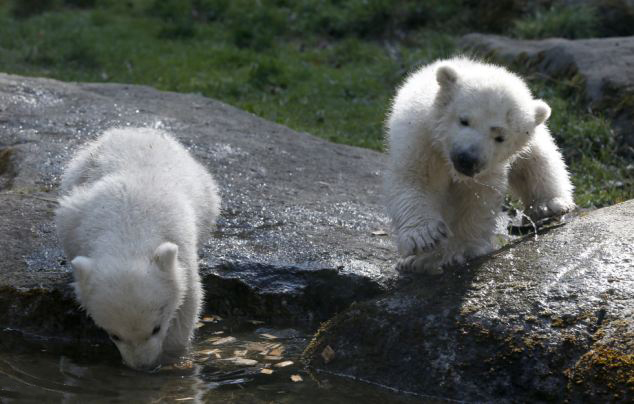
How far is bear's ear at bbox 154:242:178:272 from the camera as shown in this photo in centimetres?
502

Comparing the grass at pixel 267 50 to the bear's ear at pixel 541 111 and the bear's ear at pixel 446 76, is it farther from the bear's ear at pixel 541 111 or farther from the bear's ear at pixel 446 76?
the bear's ear at pixel 446 76

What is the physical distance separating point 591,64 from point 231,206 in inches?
213

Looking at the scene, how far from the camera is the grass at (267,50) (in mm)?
11836

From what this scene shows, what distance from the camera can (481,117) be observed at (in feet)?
18.8

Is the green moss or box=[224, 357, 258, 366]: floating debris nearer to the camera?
the green moss

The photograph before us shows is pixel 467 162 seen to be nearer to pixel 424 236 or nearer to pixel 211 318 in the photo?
pixel 424 236

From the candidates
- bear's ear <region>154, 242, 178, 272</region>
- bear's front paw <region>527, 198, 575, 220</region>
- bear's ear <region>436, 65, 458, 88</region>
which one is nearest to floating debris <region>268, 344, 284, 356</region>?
bear's ear <region>154, 242, 178, 272</region>

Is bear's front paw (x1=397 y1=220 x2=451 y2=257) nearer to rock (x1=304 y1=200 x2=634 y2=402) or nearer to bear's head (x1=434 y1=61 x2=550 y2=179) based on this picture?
rock (x1=304 y1=200 x2=634 y2=402)

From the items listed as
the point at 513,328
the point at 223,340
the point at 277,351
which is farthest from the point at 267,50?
the point at 513,328

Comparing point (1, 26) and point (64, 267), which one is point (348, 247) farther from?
point (1, 26)

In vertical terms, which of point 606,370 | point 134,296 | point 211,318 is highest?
point 134,296

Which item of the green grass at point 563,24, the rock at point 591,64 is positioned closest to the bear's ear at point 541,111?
the rock at point 591,64

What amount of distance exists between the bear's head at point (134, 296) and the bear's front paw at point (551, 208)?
9.01ft

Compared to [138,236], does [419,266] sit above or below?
below
